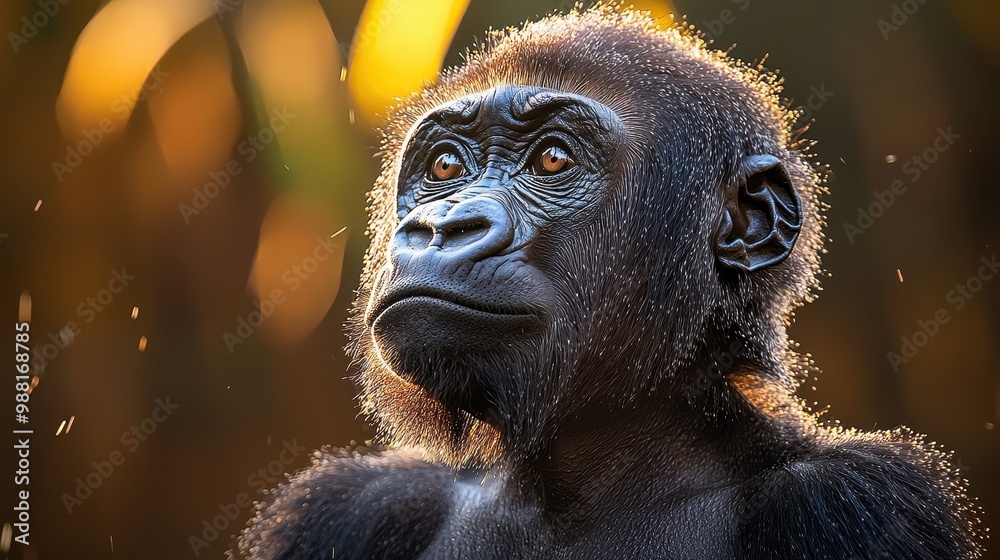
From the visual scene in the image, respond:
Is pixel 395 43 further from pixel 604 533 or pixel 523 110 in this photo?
pixel 604 533

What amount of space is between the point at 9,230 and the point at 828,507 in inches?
235

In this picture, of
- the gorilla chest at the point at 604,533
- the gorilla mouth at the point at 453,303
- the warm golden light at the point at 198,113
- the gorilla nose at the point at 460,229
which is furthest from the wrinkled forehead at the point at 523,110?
the warm golden light at the point at 198,113

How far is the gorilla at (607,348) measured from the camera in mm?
2549

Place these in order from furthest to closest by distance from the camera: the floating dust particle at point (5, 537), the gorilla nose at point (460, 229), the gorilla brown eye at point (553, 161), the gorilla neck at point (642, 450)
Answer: the floating dust particle at point (5, 537) < the gorilla brown eye at point (553, 161) < the gorilla neck at point (642, 450) < the gorilla nose at point (460, 229)

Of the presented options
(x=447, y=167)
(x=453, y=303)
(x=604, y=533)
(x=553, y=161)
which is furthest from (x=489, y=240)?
(x=604, y=533)

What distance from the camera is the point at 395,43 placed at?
6.51 m

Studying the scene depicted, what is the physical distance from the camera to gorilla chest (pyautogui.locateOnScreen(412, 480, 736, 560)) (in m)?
2.59

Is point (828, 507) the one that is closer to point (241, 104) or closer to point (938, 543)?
point (938, 543)

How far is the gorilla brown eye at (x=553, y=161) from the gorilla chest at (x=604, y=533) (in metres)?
1.02

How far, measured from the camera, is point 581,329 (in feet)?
8.93

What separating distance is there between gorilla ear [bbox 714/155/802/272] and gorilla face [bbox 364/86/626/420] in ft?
1.29

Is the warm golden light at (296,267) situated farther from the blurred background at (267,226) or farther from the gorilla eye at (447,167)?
the gorilla eye at (447,167)

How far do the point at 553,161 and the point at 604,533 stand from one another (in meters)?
1.11

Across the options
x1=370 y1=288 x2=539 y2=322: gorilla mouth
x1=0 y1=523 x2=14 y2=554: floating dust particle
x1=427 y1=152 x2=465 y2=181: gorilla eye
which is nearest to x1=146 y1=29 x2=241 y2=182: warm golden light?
x1=0 y1=523 x2=14 y2=554: floating dust particle
